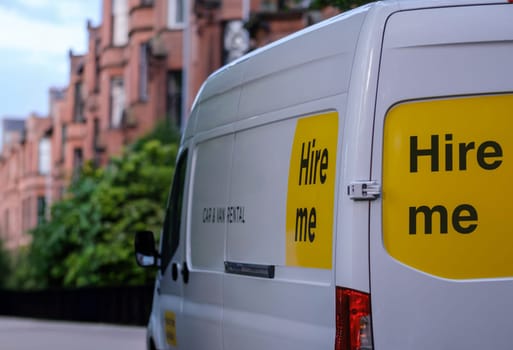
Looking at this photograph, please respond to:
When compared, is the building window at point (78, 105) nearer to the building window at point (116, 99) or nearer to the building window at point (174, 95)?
the building window at point (116, 99)

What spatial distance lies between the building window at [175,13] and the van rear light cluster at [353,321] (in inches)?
1499

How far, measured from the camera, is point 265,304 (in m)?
7.12

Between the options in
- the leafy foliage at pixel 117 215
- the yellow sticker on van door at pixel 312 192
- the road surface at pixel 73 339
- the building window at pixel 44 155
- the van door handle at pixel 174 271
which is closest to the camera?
the yellow sticker on van door at pixel 312 192

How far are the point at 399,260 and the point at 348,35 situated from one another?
122cm

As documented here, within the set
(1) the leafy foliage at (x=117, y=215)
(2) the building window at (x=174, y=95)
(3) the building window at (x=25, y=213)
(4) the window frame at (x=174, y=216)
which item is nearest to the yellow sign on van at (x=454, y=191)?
(4) the window frame at (x=174, y=216)

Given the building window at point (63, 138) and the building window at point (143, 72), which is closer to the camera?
the building window at point (143, 72)

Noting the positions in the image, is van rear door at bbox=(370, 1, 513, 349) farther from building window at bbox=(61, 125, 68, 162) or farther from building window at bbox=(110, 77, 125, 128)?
building window at bbox=(61, 125, 68, 162)

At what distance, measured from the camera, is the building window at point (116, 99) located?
52.3 m

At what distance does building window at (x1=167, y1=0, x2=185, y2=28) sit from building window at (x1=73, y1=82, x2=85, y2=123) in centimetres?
2324

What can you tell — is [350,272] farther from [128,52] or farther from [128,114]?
[128,52]

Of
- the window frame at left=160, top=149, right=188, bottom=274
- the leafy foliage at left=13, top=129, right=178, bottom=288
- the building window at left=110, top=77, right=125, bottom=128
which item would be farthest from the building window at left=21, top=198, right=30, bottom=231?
the window frame at left=160, top=149, right=188, bottom=274

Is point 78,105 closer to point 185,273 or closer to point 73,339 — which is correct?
point 73,339

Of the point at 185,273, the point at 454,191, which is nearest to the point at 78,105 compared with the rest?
the point at 185,273

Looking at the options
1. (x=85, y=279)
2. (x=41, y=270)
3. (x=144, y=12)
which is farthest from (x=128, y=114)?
(x=85, y=279)
